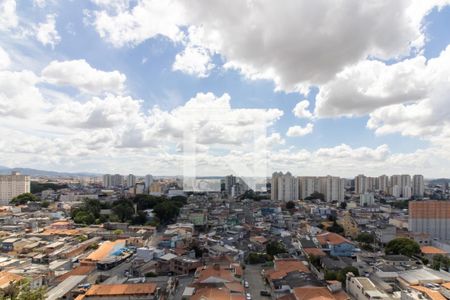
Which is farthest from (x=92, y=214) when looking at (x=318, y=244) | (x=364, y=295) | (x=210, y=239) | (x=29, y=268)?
(x=364, y=295)

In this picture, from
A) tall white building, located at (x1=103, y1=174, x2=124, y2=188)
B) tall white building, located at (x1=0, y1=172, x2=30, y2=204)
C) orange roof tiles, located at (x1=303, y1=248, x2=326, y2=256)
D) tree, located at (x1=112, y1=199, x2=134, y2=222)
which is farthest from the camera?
tall white building, located at (x1=103, y1=174, x2=124, y2=188)

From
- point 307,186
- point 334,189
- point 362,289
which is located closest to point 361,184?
point 334,189

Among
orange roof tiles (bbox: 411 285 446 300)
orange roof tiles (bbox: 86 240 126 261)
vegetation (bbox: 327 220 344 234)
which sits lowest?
vegetation (bbox: 327 220 344 234)

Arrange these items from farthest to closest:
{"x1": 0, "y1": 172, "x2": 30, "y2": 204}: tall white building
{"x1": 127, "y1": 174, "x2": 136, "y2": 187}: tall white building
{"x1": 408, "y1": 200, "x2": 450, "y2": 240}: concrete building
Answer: {"x1": 127, "y1": 174, "x2": 136, "y2": 187}: tall white building
{"x1": 0, "y1": 172, "x2": 30, "y2": 204}: tall white building
{"x1": 408, "y1": 200, "x2": 450, "y2": 240}: concrete building

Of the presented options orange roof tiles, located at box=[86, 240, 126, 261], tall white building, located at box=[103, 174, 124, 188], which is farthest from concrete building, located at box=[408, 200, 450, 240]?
tall white building, located at box=[103, 174, 124, 188]

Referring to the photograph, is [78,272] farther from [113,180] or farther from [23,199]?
[113,180]

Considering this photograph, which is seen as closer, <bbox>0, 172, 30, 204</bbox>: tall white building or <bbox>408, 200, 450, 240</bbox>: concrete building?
<bbox>408, 200, 450, 240</bbox>: concrete building

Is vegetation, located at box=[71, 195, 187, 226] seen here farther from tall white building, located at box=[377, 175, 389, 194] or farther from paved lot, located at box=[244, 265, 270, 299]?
tall white building, located at box=[377, 175, 389, 194]
